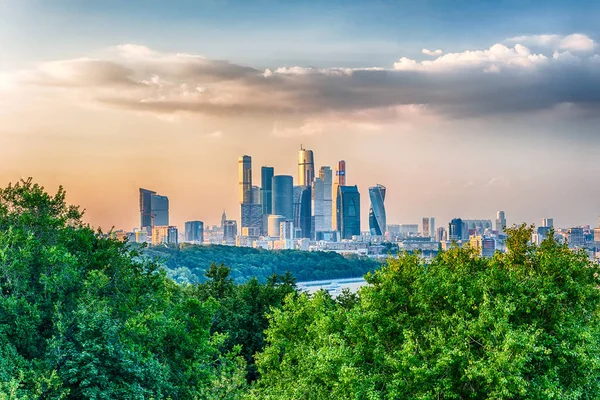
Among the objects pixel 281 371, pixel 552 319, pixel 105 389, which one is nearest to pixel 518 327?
pixel 552 319

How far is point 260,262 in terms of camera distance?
134 m

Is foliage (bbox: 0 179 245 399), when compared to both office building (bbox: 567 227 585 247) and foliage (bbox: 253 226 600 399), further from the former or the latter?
office building (bbox: 567 227 585 247)

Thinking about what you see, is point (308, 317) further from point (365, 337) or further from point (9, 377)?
point (9, 377)

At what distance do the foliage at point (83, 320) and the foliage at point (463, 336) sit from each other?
3.45 m

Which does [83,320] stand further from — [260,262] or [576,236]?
[576,236]

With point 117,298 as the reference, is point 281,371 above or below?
below

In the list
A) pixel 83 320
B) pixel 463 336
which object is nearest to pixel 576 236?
pixel 463 336

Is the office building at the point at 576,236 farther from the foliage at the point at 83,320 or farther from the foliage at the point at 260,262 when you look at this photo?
the foliage at the point at 83,320

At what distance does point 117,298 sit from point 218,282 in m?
21.6

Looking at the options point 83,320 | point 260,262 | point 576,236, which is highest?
point 83,320

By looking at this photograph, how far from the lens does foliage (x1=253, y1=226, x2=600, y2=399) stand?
14.9 meters

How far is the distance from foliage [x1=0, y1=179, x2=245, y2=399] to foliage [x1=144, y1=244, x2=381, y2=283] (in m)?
90.3

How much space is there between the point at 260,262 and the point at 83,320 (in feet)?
384

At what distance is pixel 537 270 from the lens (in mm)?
18375
